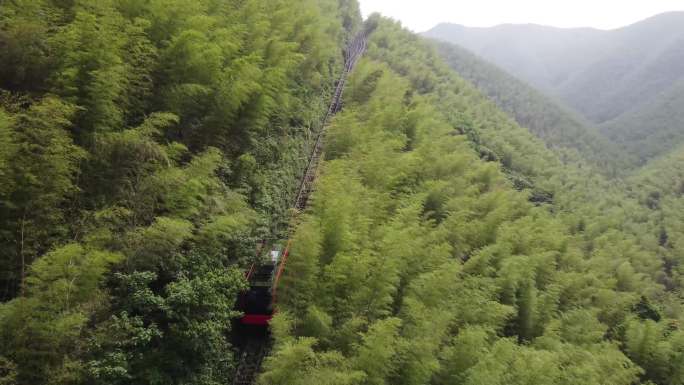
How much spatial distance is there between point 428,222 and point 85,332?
32.3 feet

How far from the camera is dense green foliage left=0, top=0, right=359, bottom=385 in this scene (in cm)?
573

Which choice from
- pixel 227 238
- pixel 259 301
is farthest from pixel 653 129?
pixel 227 238

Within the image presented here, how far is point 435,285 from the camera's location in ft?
33.6

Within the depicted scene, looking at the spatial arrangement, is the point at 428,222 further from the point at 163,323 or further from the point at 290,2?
the point at 290,2

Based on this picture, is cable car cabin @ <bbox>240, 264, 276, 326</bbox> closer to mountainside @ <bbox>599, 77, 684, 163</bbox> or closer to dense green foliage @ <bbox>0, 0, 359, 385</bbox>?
dense green foliage @ <bbox>0, 0, 359, 385</bbox>

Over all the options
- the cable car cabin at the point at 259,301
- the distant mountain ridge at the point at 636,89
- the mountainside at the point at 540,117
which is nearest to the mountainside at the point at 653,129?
the distant mountain ridge at the point at 636,89

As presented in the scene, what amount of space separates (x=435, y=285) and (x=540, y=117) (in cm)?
7531

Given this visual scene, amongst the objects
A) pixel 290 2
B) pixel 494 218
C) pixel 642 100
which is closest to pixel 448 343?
pixel 494 218

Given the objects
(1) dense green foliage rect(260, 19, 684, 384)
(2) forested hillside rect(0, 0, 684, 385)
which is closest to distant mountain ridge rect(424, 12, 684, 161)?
(1) dense green foliage rect(260, 19, 684, 384)

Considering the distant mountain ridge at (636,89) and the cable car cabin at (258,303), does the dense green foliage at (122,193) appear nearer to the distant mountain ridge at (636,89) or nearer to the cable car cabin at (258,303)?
the cable car cabin at (258,303)

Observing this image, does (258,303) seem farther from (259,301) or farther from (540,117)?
(540,117)

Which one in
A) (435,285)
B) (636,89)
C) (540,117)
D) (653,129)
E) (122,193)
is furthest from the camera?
(636,89)

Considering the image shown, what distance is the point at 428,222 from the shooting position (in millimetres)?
12898

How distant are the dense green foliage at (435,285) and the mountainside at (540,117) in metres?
51.4
